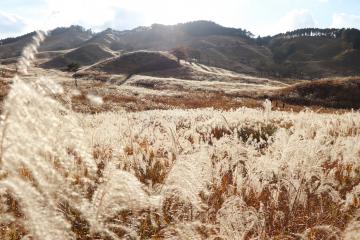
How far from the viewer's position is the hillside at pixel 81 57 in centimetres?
13796

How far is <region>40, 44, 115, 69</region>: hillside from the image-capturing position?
5432 inches

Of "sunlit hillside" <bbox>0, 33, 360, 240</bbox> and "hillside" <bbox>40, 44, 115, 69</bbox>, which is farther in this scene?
"hillside" <bbox>40, 44, 115, 69</bbox>

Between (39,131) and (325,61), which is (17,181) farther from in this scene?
(325,61)

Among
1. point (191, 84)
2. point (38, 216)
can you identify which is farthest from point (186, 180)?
point (191, 84)

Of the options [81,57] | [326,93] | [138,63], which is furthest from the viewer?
[81,57]

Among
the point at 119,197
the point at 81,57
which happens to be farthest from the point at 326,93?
→ the point at 81,57

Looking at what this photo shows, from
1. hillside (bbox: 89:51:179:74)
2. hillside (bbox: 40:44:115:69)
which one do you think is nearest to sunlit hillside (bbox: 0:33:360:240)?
hillside (bbox: 89:51:179:74)

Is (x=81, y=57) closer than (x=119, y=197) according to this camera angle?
No

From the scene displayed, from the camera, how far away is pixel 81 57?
158000 mm

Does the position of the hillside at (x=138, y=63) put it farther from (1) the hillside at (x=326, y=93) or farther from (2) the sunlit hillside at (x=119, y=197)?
(2) the sunlit hillside at (x=119, y=197)

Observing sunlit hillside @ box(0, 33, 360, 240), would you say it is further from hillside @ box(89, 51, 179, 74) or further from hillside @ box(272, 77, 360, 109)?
hillside @ box(89, 51, 179, 74)

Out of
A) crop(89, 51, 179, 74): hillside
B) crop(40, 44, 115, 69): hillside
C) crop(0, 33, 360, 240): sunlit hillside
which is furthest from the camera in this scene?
crop(40, 44, 115, 69): hillside

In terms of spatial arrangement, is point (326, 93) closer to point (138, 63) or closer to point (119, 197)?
point (119, 197)

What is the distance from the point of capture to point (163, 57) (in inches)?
4985
